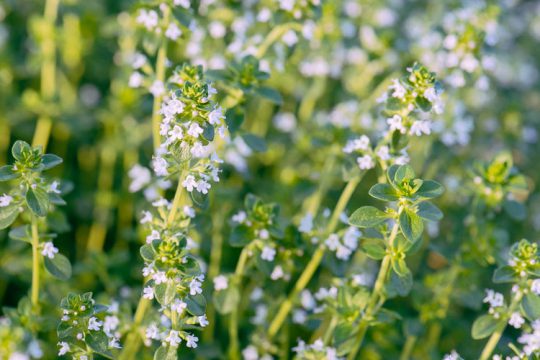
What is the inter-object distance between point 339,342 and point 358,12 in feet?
9.34

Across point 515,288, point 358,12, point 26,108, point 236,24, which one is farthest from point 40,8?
point 515,288

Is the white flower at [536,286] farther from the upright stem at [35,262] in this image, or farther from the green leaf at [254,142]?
the upright stem at [35,262]

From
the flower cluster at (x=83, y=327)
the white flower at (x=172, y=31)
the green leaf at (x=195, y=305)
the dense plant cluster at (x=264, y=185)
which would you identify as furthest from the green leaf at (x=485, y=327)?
the white flower at (x=172, y=31)

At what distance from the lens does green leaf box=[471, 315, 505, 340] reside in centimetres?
326

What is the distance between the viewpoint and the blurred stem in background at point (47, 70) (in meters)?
4.75

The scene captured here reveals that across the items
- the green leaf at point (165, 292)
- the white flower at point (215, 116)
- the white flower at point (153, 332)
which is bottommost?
the white flower at point (153, 332)

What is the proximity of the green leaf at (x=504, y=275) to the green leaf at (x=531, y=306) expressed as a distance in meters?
0.10

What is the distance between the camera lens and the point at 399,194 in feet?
9.97

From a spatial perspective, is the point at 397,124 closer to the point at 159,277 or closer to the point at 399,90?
the point at 399,90

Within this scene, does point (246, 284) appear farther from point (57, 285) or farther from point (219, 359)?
point (57, 285)

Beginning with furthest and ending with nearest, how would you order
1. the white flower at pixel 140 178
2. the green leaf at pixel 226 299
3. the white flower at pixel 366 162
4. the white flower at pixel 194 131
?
1. the white flower at pixel 140 178
2. the green leaf at pixel 226 299
3. the white flower at pixel 366 162
4. the white flower at pixel 194 131

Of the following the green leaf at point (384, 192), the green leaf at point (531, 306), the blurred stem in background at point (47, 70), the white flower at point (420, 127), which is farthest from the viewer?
the blurred stem in background at point (47, 70)

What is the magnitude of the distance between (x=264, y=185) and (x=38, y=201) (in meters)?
2.10

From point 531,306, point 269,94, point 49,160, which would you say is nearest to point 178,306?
point 49,160
